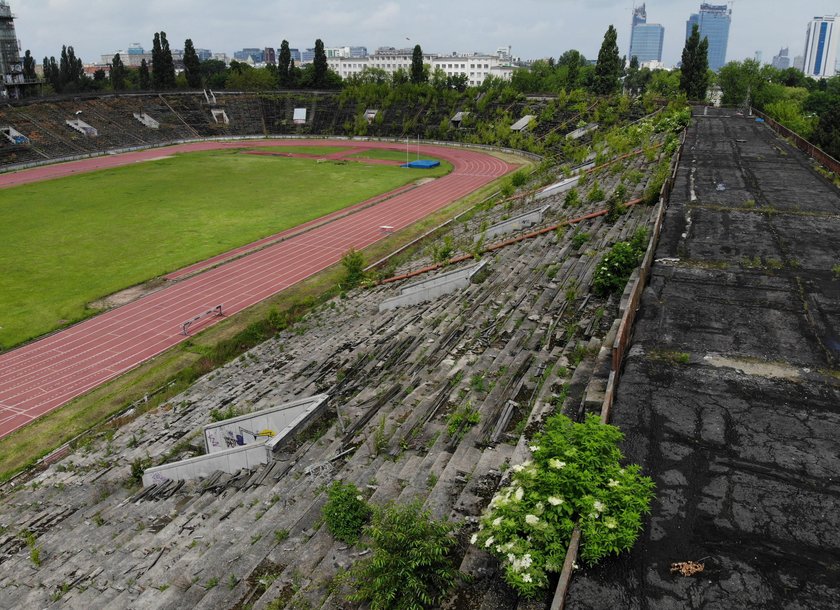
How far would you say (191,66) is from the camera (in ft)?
280

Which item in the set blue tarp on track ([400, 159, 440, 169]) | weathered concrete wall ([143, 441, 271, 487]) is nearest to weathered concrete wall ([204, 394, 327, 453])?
weathered concrete wall ([143, 441, 271, 487])

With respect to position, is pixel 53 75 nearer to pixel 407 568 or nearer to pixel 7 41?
pixel 7 41

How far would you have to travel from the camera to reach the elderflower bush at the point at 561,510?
20.2 ft

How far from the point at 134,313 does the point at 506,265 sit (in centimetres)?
1456

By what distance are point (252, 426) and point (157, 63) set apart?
85.5m

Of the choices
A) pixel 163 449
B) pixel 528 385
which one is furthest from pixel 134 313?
pixel 528 385

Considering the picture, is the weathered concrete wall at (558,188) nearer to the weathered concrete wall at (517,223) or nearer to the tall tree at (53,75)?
the weathered concrete wall at (517,223)

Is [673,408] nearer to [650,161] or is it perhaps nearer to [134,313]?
[134,313]

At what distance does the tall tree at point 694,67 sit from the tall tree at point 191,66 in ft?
219

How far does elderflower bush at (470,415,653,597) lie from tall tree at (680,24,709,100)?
70.7 metres

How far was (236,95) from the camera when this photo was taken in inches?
3324

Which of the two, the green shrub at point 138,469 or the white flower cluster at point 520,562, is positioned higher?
the white flower cluster at point 520,562

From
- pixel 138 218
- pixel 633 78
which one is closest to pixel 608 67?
pixel 138 218

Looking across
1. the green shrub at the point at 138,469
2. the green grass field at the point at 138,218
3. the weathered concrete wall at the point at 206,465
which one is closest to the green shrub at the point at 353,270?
the green grass field at the point at 138,218
